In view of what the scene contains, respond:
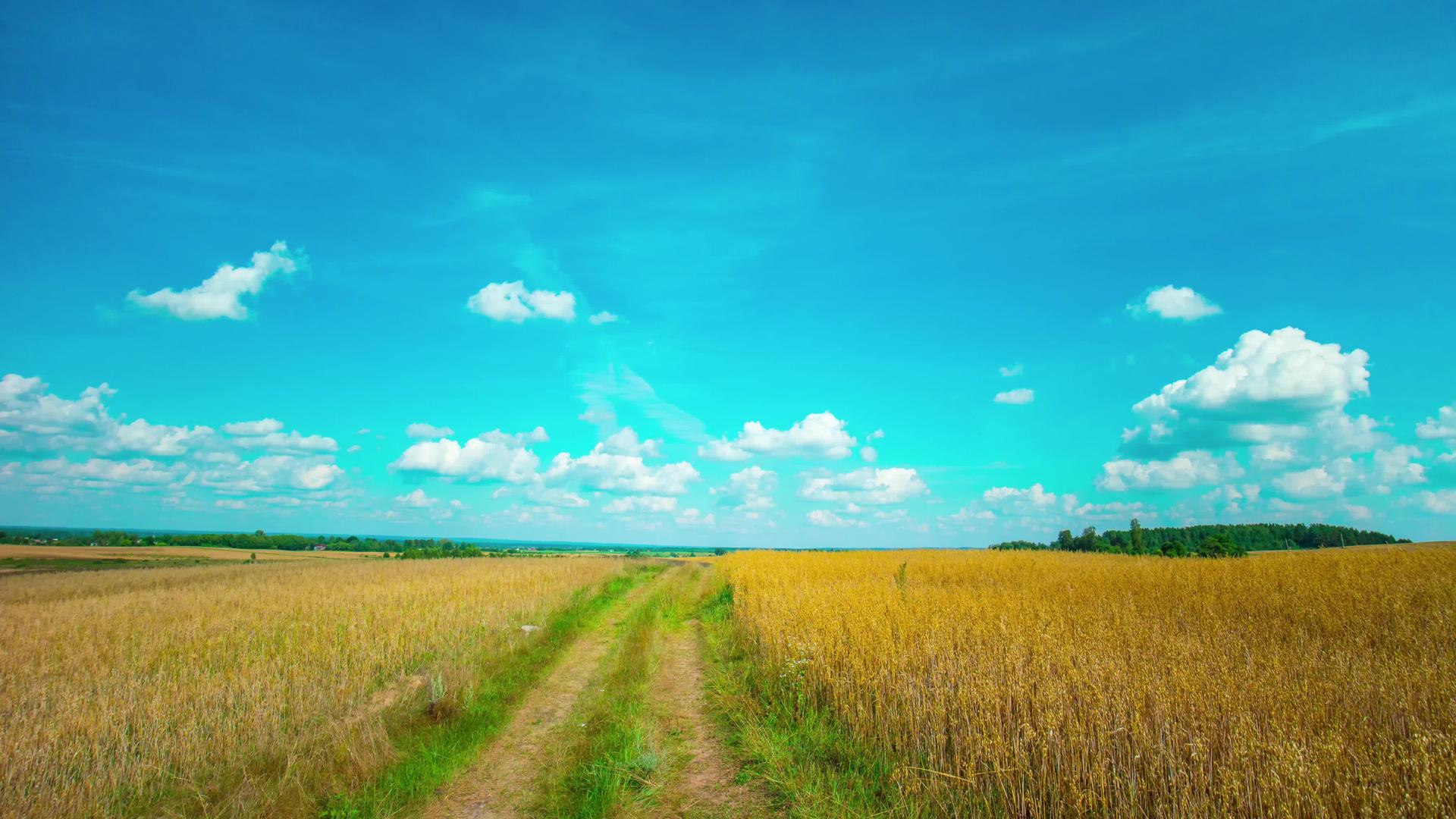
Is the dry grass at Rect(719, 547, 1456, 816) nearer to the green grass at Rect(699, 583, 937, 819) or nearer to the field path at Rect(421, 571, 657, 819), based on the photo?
the green grass at Rect(699, 583, 937, 819)

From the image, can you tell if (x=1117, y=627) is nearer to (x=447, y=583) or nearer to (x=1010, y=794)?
(x=1010, y=794)

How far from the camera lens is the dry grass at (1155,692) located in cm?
426

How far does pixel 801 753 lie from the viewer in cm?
733

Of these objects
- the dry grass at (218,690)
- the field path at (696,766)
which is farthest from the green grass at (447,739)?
the field path at (696,766)

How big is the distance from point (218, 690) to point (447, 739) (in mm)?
4054

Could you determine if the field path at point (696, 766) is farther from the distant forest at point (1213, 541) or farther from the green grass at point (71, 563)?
the green grass at point (71, 563)

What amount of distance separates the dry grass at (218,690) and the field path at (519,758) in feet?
4.42

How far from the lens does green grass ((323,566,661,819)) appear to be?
21.7 ft

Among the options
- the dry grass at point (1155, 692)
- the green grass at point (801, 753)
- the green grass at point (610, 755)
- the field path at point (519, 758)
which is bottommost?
the field path at point (519, 758)

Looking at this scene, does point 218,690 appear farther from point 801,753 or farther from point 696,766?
point 801,753

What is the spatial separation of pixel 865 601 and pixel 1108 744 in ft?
24.6

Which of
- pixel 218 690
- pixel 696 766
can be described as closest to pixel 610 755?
pixel 696 766

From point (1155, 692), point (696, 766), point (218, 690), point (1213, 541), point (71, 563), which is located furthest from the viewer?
point (71, 563)

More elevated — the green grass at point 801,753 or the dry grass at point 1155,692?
the dry grass at point 1155,692
